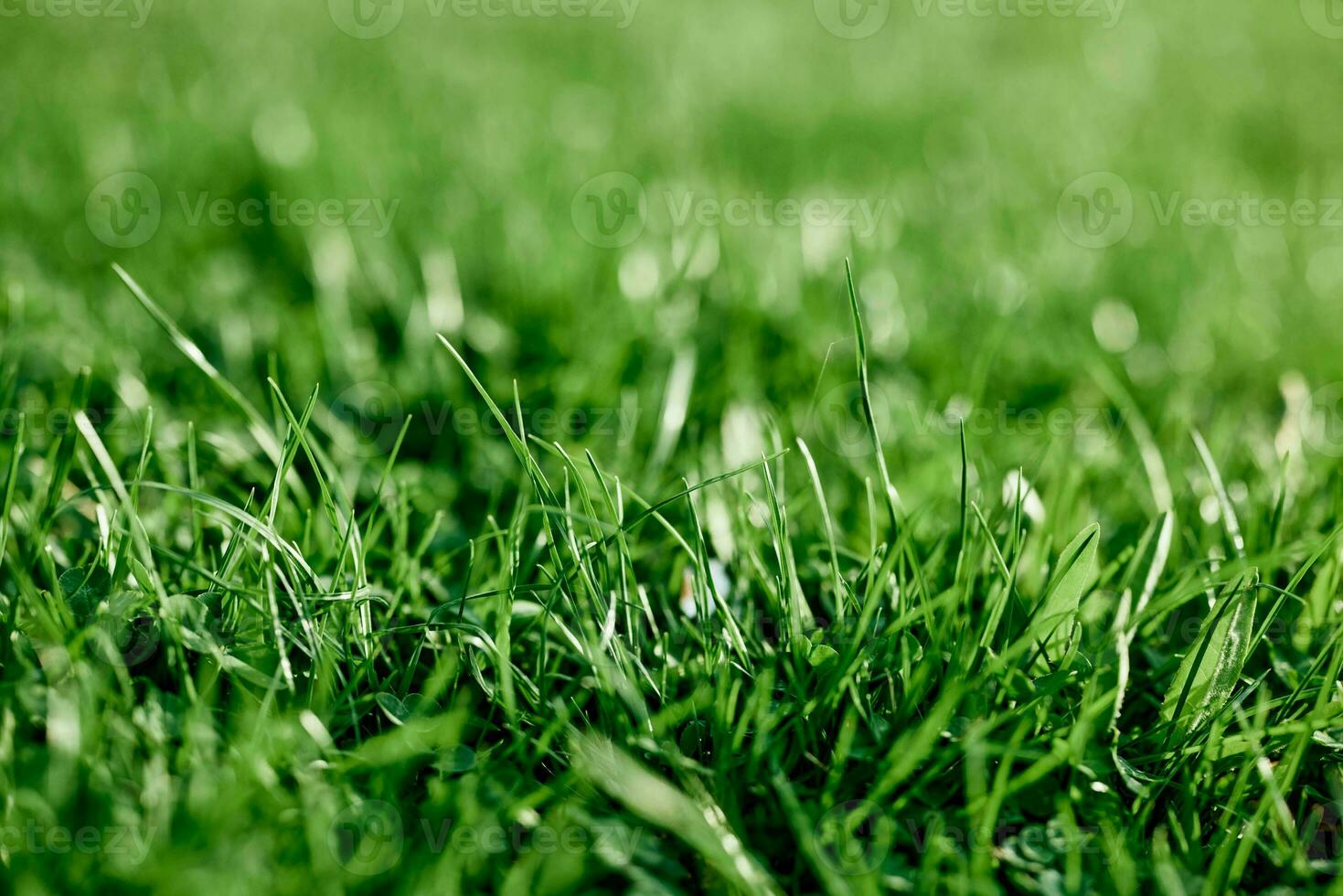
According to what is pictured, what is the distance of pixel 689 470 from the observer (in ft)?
4.83

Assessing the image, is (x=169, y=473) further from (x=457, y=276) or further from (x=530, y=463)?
(x=457, y=276)

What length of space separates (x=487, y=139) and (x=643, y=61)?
1184 mm

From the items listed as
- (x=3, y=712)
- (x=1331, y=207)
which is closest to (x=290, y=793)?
(x=3, y=712)
